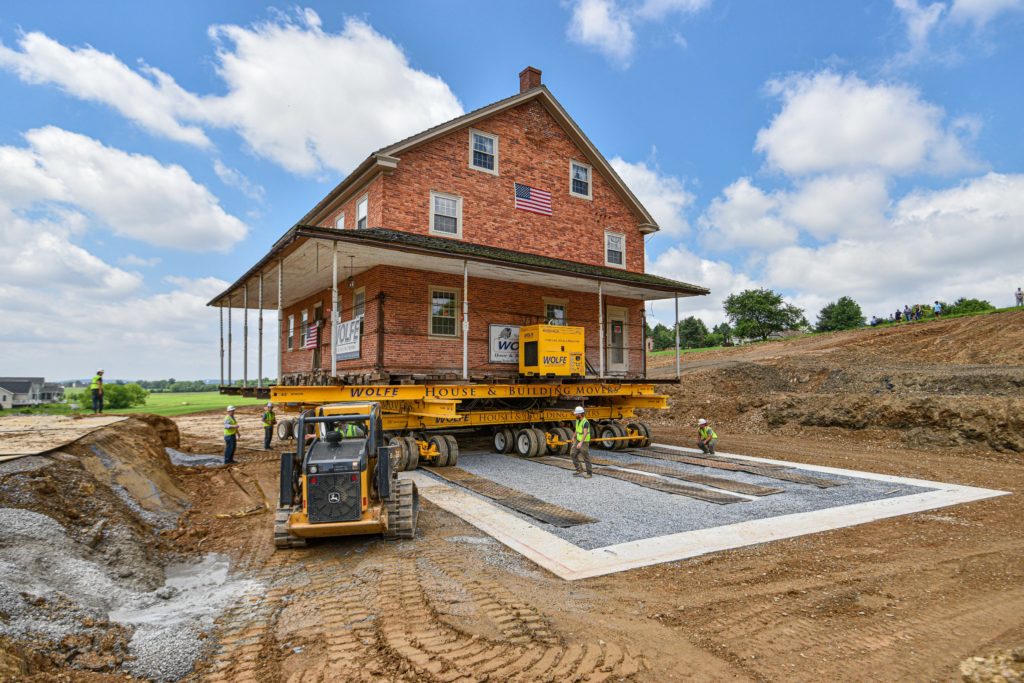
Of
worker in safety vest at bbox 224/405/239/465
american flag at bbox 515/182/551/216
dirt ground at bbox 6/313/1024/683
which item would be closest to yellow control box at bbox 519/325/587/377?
american flag at bbox 515/182/551/216

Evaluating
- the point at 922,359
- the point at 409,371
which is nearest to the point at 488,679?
the point at 409,371

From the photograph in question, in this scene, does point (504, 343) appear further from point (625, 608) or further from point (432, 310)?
point (625, 608)

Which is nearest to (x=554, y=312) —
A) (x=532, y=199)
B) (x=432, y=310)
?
(x=532, y=199)

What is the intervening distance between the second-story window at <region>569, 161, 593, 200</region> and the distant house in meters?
80.5

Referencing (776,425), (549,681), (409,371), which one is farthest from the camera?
(776,425)

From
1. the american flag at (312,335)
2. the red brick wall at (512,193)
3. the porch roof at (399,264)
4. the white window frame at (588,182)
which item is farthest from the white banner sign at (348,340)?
the white window frame at (588,182)

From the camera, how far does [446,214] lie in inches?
780

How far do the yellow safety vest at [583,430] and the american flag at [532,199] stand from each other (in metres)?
11.3

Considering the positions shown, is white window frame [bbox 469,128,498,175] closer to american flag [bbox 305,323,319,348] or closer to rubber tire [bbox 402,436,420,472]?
american flag [bbox 305,323,319,348]

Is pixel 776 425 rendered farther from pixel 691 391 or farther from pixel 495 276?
pixel 495 276

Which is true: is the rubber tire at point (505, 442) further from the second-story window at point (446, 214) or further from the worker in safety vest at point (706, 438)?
the second-story window at point (446, 214)

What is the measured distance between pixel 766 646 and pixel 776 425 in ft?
64.1

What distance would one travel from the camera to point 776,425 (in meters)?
22.4

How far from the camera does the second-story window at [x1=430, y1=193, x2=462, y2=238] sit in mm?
19516
